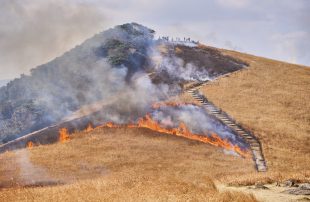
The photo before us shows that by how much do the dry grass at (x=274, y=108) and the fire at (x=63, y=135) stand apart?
544 inches

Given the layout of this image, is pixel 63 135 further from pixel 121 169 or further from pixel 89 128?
pixel 121 169

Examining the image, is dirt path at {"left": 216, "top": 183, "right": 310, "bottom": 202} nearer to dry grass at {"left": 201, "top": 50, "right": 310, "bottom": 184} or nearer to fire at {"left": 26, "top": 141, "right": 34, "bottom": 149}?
dry grass at {"left": 201, "top": 50, "right": 310, "bottom": 184}

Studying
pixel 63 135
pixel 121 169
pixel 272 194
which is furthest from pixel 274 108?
pixel 121 169

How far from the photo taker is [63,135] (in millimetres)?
31938

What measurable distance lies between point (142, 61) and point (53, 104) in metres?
13.5

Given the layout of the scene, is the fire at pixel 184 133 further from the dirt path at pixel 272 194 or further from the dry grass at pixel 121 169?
the dirt path at pixel 272 194

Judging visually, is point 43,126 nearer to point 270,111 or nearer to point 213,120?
point 213,120

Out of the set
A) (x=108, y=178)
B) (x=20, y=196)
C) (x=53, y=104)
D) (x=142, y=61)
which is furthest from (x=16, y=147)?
(x=142, y=61)

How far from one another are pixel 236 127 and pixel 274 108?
7841mm

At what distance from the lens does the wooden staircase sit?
30297 millimetres

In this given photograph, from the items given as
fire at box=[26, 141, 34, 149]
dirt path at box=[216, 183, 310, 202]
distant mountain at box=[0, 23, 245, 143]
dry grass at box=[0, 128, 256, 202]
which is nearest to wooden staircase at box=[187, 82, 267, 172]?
dry grass at box=[0, 128, 256, 202]

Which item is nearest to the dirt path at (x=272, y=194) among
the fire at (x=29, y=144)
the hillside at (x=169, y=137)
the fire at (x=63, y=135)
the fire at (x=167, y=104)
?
the hillside at (x=169, y=137)

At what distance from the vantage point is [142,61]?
47.8 metres

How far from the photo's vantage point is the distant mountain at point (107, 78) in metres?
37.1
